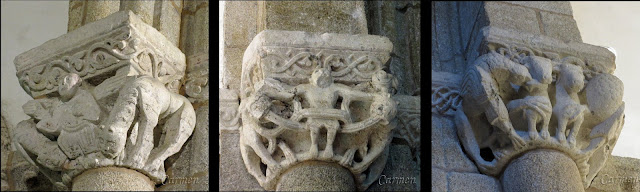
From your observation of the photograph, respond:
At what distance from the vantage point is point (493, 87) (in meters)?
3.26

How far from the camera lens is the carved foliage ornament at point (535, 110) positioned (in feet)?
10.5

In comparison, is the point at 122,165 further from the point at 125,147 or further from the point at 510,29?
the point at 510,29

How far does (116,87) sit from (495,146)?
1.37 metres

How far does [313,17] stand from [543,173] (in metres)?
0.96

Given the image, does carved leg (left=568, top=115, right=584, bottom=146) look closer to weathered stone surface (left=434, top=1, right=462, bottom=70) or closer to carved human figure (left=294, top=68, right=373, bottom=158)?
weathered stone surface (left=434, top=1, right=462, bottom=70)

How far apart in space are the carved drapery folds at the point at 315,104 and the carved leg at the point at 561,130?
667 millimetres

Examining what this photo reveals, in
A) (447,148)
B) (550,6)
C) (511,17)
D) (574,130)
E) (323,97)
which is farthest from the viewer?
(550,6)

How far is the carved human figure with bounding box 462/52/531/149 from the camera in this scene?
323 centimetres

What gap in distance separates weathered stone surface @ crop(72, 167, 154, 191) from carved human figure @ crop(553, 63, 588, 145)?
1453mm

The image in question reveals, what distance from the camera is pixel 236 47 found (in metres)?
3.30

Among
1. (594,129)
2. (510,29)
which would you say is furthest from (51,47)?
(594,129)

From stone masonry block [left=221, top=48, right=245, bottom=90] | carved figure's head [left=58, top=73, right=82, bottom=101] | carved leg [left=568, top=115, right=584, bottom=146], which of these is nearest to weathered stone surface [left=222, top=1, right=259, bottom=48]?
stone masonry block [left=221, top=48, right=245, bottom=90]

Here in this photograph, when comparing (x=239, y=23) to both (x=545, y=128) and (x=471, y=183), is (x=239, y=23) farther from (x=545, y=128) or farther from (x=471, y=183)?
(x=545, y=128)

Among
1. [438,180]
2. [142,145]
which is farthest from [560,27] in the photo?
[142,145]
